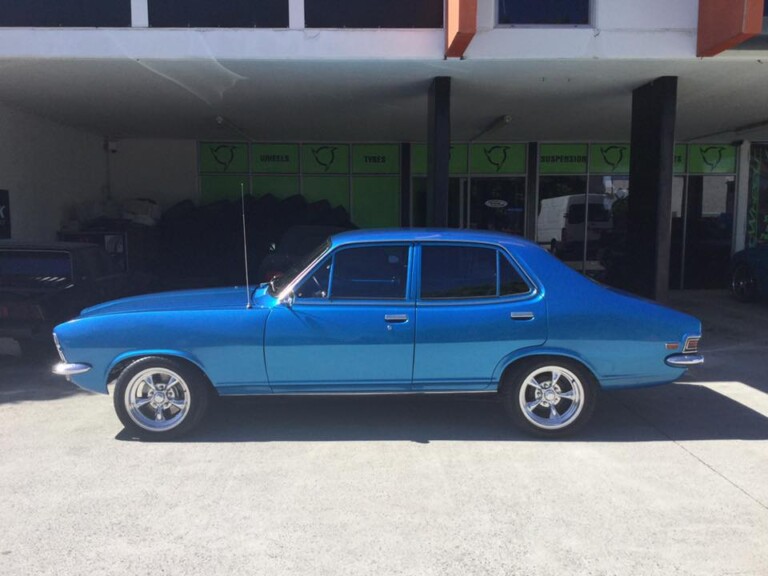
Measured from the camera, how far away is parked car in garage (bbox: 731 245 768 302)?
11.9 meters

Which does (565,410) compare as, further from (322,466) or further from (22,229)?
(22,229)

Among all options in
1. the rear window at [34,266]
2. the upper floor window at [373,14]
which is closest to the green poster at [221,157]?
the rear window at [34,266]

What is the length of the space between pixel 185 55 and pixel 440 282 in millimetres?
4406

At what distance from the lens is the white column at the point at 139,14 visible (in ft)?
23.2

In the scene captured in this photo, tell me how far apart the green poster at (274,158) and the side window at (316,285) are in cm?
1021

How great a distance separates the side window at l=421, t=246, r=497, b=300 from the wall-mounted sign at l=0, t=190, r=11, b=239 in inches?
312

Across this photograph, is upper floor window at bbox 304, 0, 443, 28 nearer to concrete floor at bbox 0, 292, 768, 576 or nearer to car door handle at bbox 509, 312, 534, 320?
car door handle at bbox 509, 312, 534, 320

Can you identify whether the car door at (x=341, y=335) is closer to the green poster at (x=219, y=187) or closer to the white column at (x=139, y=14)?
the white column at (x=139, y=14)

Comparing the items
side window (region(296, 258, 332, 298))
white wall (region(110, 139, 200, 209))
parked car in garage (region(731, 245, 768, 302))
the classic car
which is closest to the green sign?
parked car in garage (region(731, 245, 768, 302))

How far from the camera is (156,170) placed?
575 inches

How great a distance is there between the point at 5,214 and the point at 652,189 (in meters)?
9.79

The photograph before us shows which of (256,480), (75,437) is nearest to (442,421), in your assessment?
(256,480)

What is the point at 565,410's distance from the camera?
5059 millimetres

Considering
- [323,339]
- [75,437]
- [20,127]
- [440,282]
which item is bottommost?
[75,437]
